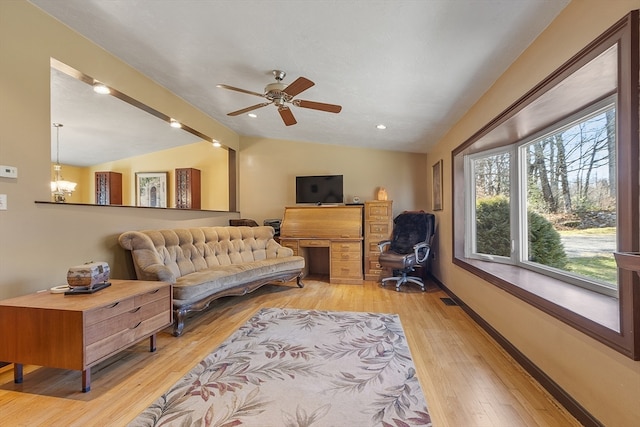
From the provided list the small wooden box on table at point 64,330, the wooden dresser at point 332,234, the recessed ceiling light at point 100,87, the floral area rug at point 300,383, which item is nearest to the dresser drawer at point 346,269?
the wooden dresser at point 332,234

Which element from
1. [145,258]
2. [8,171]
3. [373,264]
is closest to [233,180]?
[145,258]

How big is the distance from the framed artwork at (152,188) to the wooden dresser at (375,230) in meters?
4.30

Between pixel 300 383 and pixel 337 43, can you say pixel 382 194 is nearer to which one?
pixel 337 43

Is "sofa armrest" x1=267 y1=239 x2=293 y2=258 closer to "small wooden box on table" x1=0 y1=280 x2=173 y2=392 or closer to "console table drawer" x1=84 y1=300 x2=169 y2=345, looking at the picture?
"console table drawer" x1=84 y1=300 x2=169 y2=345

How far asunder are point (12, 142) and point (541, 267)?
175 inches

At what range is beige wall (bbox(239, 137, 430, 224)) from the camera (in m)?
5.38

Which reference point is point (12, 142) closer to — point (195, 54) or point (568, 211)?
point (195, 54)

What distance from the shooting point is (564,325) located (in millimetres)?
1632

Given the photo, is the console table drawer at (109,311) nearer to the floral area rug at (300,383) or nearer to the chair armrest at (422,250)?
the floral area rug at (300,383)

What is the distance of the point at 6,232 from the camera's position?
2.01m

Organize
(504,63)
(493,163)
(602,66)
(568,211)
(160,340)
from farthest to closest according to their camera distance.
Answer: (493,163) → (160,340) → (568,211) → (504,63) → (602,66)

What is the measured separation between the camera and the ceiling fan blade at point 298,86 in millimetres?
2400

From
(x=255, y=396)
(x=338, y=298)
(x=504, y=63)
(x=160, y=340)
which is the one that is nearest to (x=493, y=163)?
(x=504, y=63)

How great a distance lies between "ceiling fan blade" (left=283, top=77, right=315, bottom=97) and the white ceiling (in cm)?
23
